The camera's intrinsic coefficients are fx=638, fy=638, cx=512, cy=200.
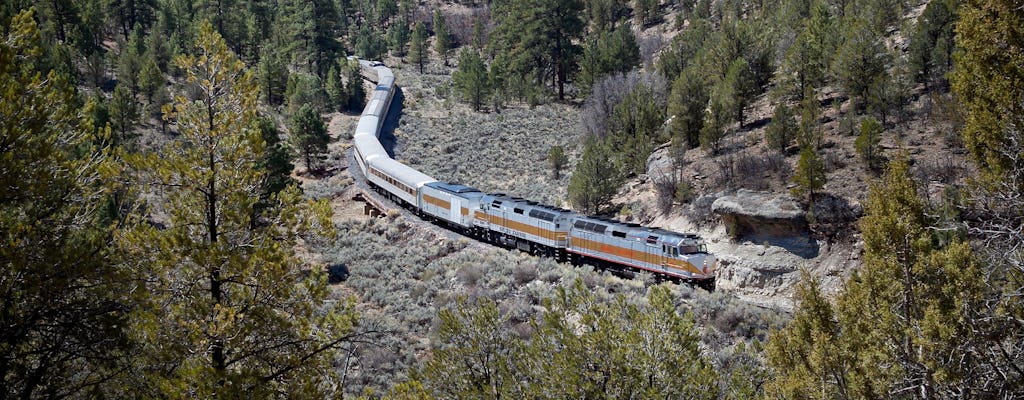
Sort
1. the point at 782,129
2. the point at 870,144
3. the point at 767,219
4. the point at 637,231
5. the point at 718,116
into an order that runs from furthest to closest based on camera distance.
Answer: the point at 718,116
the point at 782,129
the point at 870,144
the point at 767,219
the point at 637,231

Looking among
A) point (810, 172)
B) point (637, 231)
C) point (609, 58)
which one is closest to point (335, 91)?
point (609, 58)

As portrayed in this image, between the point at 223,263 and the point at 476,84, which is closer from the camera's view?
the point at 223,263

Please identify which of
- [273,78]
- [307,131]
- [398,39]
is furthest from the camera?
[398,39]

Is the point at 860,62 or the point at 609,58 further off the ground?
the point at 860,62

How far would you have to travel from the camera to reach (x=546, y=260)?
28.1 metres

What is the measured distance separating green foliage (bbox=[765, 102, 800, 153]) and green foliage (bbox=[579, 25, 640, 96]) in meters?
21.6

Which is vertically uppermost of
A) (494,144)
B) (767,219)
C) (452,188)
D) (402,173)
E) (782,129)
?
(782,129)

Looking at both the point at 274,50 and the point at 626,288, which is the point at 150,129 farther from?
the point at 626,288

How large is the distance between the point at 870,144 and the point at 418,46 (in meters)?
70.8

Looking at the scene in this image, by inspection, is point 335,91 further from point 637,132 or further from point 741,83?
point 741,83

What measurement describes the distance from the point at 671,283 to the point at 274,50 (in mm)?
59223

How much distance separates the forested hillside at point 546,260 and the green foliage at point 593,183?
0.54ft

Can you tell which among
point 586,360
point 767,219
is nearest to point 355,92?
point 767,219

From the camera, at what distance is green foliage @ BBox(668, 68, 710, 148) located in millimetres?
34125
